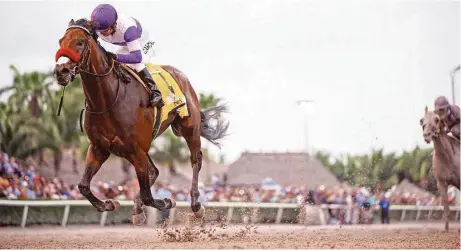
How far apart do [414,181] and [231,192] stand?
1534cm

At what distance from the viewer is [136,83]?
7082 mm

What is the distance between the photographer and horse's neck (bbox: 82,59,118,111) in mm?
6559

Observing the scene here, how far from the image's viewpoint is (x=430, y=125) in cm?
1062

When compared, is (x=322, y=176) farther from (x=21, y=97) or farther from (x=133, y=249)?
(x=133, y=249)

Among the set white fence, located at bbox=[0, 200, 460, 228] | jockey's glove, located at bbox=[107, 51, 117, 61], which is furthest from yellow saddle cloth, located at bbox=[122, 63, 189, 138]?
white fence, located at bbox=[0, 200, 460, 228]

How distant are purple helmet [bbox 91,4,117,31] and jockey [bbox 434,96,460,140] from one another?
5.78 metres

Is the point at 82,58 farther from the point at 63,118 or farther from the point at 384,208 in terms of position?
the point at 63,118

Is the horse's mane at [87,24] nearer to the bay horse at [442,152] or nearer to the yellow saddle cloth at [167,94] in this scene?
the yellow saddle cloth at [167,94]

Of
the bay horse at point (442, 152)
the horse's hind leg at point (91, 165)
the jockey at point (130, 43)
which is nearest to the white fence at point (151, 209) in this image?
the bay horse at point (442, 152)

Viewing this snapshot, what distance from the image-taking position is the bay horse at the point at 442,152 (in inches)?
419

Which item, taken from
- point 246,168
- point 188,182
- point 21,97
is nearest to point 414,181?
point 246,168

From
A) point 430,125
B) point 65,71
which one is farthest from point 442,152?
point 65,71

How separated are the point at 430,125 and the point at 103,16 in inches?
229

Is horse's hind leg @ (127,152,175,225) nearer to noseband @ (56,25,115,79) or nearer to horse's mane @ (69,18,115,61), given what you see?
noseband @ (56,25,115,79)
